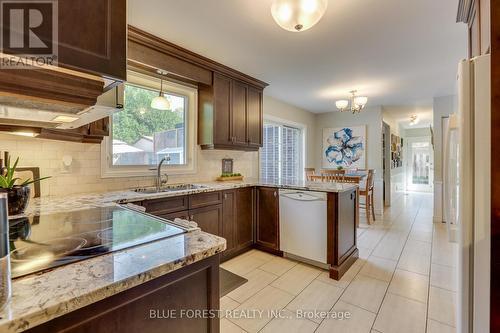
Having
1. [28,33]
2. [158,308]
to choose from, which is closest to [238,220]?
[158,308]

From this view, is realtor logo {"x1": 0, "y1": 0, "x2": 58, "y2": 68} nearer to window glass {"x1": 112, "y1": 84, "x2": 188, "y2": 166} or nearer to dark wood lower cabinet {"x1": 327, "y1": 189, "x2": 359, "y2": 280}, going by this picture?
window glass {"x1": 112, "y1": 84, "x2": 188, "y2": 166}

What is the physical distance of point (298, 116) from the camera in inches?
216

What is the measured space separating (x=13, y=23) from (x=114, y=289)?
0.77 metres

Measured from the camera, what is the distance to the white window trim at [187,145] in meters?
2.44

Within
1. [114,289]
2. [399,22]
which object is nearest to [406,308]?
[114,289]

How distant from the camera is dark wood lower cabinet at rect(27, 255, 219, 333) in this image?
591mm

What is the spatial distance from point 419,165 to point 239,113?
8.97m

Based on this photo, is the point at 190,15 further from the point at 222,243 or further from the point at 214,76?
the point at 222,243

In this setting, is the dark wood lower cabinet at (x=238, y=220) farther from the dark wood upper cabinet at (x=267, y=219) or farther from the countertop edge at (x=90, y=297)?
the countertop edge at (x=90, y=297)

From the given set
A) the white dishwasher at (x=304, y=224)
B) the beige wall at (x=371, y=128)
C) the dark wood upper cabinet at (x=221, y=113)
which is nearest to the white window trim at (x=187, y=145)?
the dark wood upper cabinet at (x=221, y=113)

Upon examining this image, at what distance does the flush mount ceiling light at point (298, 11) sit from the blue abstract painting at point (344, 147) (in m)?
4.49

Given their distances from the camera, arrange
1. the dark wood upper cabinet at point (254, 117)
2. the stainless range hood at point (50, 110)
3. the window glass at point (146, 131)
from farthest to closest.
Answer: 1. the dark wood upper cabinet at point (254, 117)
2. the window glass at point (146, 131)
3. the stainless range hood at point (50, 110)

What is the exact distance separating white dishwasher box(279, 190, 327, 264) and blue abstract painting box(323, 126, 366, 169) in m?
3.48

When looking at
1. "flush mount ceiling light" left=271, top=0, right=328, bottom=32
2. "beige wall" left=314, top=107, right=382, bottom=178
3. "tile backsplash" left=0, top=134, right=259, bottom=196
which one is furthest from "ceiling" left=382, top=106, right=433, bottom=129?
"tile backsplash" left=0, top=134, right=259, bottom=196
